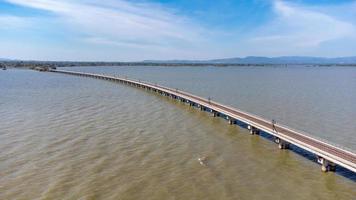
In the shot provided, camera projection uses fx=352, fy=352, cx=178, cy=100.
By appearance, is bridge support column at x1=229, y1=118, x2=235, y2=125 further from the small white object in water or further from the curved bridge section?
the small white object in water

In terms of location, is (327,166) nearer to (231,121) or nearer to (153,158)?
(153,158)

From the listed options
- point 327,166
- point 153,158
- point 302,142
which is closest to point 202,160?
point 153,158

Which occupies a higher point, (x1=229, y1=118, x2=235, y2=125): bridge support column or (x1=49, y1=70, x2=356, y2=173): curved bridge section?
(x1=49, y1=70, x2=356, y2=173): curved bridge section

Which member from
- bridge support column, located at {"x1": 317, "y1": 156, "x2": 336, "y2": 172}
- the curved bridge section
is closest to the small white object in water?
the curved bridge section

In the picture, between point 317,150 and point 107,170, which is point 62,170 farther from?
point 317,150

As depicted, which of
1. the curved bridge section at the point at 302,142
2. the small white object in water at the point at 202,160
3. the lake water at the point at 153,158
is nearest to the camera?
the lake water at the point at 153,158

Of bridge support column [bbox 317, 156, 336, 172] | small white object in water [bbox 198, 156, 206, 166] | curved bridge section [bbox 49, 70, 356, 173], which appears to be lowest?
small white object in water [bbox 198, 156, 206, 166]

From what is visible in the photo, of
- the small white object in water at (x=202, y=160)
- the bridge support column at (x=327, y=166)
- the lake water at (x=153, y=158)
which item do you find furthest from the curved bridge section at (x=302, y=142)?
the small white object in water at (x=202, y=160)

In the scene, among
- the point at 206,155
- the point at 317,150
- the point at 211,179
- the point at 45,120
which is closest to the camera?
the point at 211,179

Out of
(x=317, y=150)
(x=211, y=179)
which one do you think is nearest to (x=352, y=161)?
(x=317, y=150)

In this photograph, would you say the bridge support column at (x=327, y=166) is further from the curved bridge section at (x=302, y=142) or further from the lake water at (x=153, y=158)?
the lake water at (x=153, y=158)

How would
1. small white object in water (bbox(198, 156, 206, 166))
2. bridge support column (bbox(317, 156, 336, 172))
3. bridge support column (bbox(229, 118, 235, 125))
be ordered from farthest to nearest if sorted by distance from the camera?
bridge support column (bbox(229, 118, 235, 125)) < small white object in water (bbox(198, 156, 206, 166)) < bridge support column (bbox(317, 156, 336, 172))
